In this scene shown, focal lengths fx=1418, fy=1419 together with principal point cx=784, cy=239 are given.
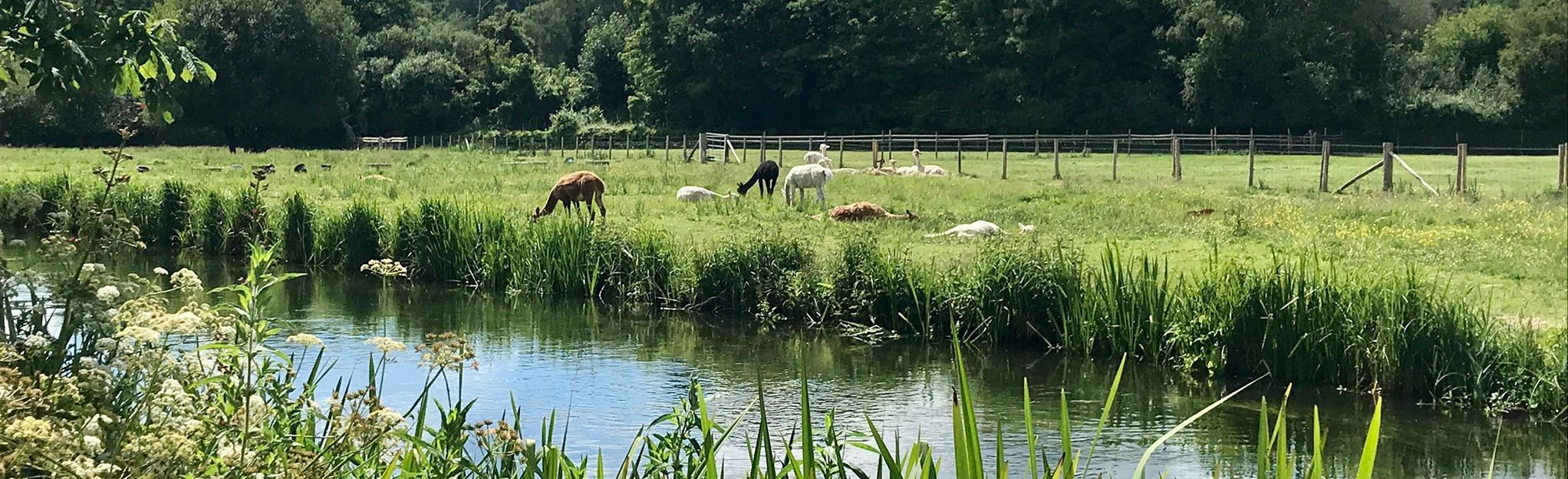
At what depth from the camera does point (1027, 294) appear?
14.0 metres

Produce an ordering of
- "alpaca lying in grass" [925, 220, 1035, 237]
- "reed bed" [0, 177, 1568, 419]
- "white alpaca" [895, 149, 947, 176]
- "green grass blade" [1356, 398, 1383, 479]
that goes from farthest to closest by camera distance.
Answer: "white alpaca" [895, 149, 947, 176] < "alpaca lying in grass" [925, 220, 1035, 237] < "reed bed" [0, 177, 1568, 419] < "green grass blade" [1356, 398, 1383, 479]

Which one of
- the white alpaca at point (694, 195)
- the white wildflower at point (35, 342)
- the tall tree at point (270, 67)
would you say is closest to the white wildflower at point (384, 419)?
the white wildflower at point (35, 342)

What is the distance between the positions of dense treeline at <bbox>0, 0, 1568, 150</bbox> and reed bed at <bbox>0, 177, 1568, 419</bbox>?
35.8 metres

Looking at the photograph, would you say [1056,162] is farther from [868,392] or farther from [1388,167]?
[868,392]

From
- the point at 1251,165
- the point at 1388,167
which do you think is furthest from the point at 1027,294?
the point at 1251,165

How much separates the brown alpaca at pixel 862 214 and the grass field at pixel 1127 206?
42cm

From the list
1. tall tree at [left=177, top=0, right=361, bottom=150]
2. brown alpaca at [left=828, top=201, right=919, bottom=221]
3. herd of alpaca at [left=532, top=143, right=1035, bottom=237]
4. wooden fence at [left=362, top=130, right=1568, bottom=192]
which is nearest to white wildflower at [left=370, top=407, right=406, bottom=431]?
herd of alpaca at [left=532, top=143, right=1035, bottom=237]

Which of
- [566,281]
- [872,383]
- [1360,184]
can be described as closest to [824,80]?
[1360,184]

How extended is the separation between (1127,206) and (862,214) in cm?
482

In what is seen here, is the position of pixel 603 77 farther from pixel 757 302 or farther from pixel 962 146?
pixel 757 302

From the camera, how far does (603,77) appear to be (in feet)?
246

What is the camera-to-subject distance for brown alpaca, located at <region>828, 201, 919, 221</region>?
21125 millimetres

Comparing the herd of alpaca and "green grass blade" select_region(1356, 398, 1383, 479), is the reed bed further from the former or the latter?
"green grass blade" select_region(1356, 398, 1383, 479)

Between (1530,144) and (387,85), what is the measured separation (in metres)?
49.0
